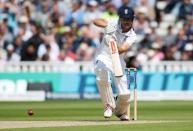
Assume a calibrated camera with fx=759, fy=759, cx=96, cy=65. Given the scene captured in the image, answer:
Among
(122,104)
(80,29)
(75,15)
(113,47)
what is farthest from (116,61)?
(75,15)

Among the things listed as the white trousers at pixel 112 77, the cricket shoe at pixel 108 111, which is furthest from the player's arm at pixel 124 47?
the cricket shoe at pixel 108 111

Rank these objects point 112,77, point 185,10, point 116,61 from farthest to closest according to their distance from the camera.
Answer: point 185,10
point 112,77
point 116,61

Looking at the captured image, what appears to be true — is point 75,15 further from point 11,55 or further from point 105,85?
point 105,85

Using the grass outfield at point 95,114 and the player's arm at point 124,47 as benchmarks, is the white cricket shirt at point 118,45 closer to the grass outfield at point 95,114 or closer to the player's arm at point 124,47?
the player's arm at point 124,47

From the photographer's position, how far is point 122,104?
11.9 meters

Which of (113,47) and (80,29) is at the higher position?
(80,29)

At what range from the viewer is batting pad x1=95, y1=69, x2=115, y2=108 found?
39.0ft

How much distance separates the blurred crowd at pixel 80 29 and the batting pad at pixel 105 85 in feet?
28.1

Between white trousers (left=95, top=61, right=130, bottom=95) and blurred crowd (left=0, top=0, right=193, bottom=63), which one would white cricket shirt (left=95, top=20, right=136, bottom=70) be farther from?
blurred crowd (left=0, top=0, right=193, bottom=63)

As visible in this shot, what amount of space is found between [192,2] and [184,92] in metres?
3.69

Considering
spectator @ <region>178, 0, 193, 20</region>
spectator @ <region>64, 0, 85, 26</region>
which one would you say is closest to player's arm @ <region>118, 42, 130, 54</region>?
spectator @ <region>64, 0, 85, 26</region>

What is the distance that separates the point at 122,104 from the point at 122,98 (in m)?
0.16

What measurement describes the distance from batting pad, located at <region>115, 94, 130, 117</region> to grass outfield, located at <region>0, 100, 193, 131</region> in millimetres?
194

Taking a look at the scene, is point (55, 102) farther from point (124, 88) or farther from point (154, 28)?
point (124, 88)
